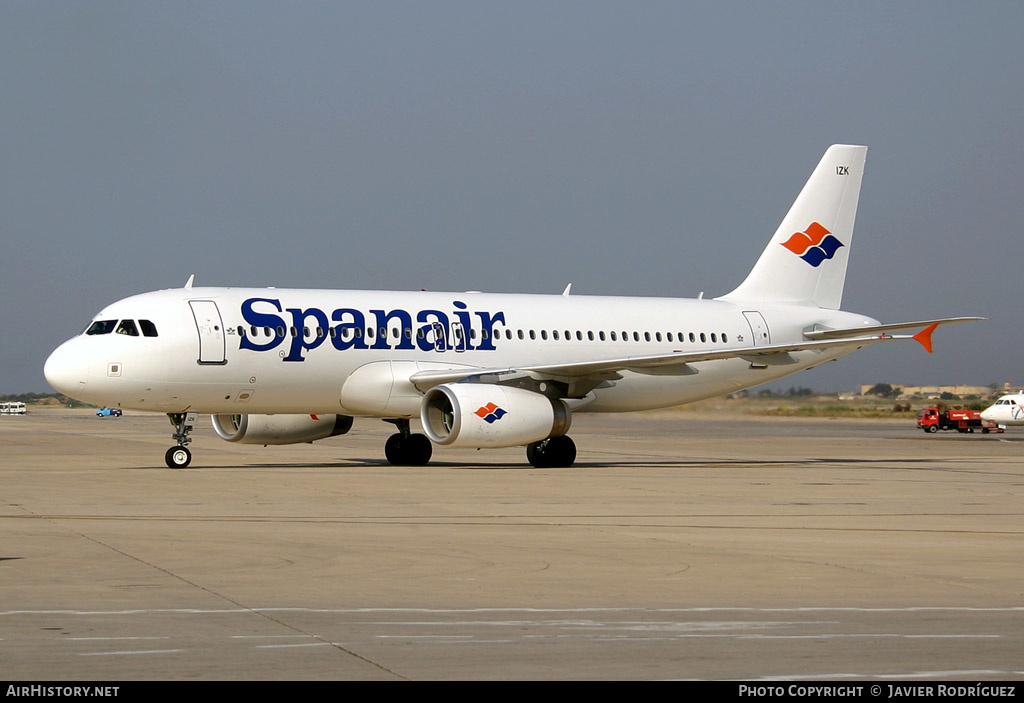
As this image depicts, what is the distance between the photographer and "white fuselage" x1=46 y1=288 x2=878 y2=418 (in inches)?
1085

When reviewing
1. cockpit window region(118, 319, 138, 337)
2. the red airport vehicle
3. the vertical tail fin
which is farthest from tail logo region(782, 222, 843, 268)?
the red airport vehicle

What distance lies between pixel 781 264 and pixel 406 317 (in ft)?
38.7

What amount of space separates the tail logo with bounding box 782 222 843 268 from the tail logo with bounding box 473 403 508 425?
1272 cm

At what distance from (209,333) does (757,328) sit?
47.6 feet

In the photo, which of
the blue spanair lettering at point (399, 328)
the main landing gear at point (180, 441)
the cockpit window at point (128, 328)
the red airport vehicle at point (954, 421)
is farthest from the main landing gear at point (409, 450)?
the red airport vehicle at point (954, 421)

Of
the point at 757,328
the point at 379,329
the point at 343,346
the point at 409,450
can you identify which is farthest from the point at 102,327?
the point at 757,328

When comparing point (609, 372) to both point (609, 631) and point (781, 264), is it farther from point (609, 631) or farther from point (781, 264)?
point (609, 631)

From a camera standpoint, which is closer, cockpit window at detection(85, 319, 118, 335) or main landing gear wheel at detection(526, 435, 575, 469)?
cockpit window at detection(85, 319, 118, 335)

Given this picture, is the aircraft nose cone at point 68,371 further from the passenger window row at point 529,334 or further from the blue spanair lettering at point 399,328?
the blue spanair lettering at point 399,328

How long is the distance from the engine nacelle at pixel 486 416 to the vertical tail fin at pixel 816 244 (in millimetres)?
9840

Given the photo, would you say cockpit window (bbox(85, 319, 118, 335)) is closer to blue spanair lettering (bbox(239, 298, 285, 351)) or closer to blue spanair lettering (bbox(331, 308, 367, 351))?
blue spanair lettering (bbox(239, 298, 285, 351))

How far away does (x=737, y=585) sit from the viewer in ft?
36.6

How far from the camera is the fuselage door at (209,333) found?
27.8 metres

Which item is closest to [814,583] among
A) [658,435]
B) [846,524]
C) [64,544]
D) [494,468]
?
[846,524]
